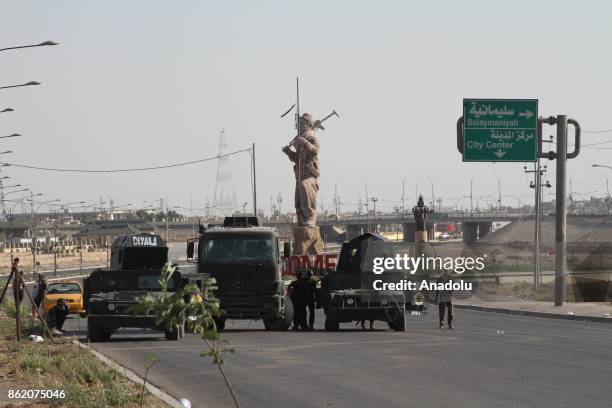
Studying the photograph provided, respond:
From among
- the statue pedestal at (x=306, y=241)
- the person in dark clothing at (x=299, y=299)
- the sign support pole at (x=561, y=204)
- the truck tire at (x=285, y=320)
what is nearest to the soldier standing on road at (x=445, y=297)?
the person in dark clothing at (x=299, y=299)

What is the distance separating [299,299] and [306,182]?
174 feet

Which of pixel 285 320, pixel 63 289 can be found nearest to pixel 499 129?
pixel 285 320

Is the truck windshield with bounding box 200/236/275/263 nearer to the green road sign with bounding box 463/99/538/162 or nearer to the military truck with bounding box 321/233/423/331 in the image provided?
the military truck with bounding box 321/233/423/331

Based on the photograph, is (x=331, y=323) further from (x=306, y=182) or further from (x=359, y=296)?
(x=306, y=182)

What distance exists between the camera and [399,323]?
3098 centimetres

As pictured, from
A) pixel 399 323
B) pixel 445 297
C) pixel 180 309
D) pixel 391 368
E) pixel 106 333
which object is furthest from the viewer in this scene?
pixel 445 297

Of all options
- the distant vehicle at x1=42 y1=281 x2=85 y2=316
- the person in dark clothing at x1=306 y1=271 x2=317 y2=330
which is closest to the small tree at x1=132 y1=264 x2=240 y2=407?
the person in dark clothing at x1=306 y1=271 x2=317 y2=330

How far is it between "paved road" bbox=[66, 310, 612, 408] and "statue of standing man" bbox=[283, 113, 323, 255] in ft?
171

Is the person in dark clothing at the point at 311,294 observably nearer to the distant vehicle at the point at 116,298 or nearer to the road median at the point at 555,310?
the distant vehicle at the point at 116,298

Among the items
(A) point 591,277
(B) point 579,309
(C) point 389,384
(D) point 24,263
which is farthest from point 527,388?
(D) point 24,263

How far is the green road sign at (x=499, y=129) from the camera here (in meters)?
43.1

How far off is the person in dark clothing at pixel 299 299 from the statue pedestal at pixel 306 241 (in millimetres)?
49629

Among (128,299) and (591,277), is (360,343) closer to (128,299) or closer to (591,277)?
(128,299)

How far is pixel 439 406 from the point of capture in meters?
14.6
